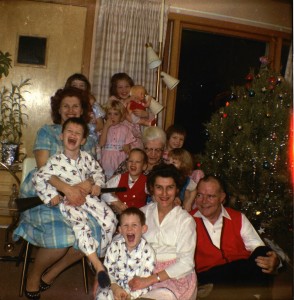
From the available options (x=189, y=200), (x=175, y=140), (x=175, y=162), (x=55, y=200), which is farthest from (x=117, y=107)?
(x=55, y=200)

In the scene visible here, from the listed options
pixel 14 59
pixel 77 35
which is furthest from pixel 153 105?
pixel 14 59

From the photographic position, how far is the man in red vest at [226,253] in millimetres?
2516

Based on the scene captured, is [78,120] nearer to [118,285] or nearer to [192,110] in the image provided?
[118,285]

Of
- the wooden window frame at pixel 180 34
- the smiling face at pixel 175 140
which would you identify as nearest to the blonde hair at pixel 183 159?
the smiling face at pixel 175 140

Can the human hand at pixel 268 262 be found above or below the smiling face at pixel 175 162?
below

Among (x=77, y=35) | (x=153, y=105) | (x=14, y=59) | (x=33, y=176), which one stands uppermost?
(x=77, y=35)

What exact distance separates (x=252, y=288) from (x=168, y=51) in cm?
315

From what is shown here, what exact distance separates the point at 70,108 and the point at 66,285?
1126 mm

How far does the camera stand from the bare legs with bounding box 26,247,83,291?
2693 millimetres

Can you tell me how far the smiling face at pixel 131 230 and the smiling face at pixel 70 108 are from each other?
2.80ft

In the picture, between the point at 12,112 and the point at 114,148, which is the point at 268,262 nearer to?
the point at 114,148

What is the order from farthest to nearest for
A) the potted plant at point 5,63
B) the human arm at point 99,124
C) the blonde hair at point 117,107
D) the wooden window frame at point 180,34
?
the wooden window frame at point 180,34 < the potted plant at point 5,63 < the blonde hair at point 117,107 < the human arm at point 99,124

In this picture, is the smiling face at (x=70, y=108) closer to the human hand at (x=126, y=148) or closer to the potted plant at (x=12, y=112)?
the human hand at (x=126, y=148)

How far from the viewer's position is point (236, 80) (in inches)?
218
